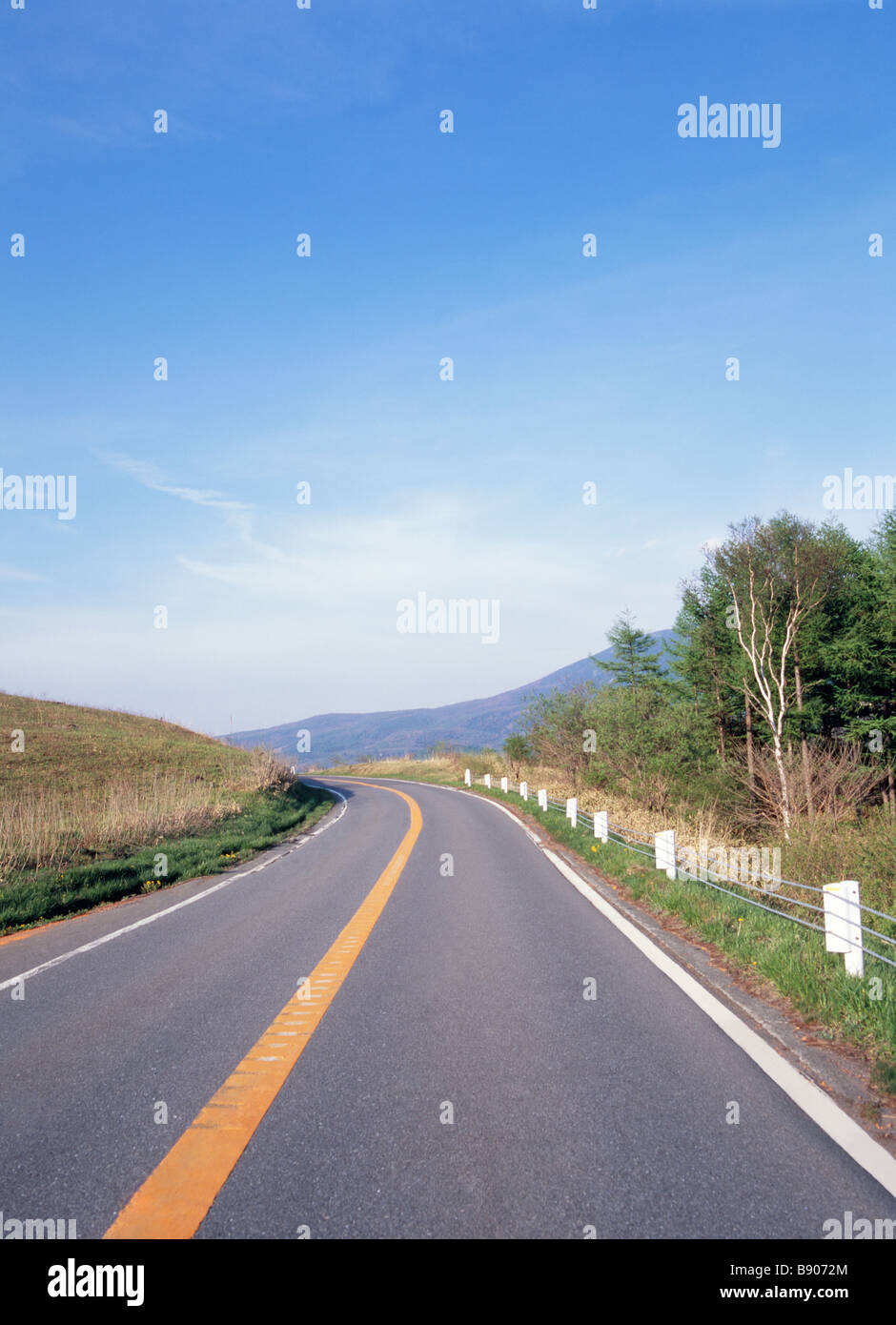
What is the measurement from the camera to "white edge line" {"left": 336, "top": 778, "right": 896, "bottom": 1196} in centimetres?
304

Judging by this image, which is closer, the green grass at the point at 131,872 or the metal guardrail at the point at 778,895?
the metal guardrail at the point at 778,895

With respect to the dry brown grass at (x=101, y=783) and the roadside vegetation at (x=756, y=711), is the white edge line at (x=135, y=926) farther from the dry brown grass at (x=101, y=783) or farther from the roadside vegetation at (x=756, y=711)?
the roadside vegetation at (x=756, y=711)

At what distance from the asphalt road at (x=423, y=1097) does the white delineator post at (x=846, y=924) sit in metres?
1.16

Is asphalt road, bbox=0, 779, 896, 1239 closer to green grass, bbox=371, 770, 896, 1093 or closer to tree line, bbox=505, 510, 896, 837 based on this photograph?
green grass, bbox=371, 770, 896, 1093

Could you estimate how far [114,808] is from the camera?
578 inches

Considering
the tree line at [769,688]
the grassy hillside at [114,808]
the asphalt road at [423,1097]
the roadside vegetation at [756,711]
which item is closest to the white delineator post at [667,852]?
the asphalt road at [423,1097]

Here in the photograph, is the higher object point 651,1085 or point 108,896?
point 651,1085

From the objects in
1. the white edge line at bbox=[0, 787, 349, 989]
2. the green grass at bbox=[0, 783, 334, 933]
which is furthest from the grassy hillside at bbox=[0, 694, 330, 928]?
the white edge line at bbox=[0, 787, 349, 989]

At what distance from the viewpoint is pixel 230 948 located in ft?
22.4

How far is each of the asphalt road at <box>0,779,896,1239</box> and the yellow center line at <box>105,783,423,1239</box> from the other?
0.19 feet

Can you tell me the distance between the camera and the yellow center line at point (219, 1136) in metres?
2.67
